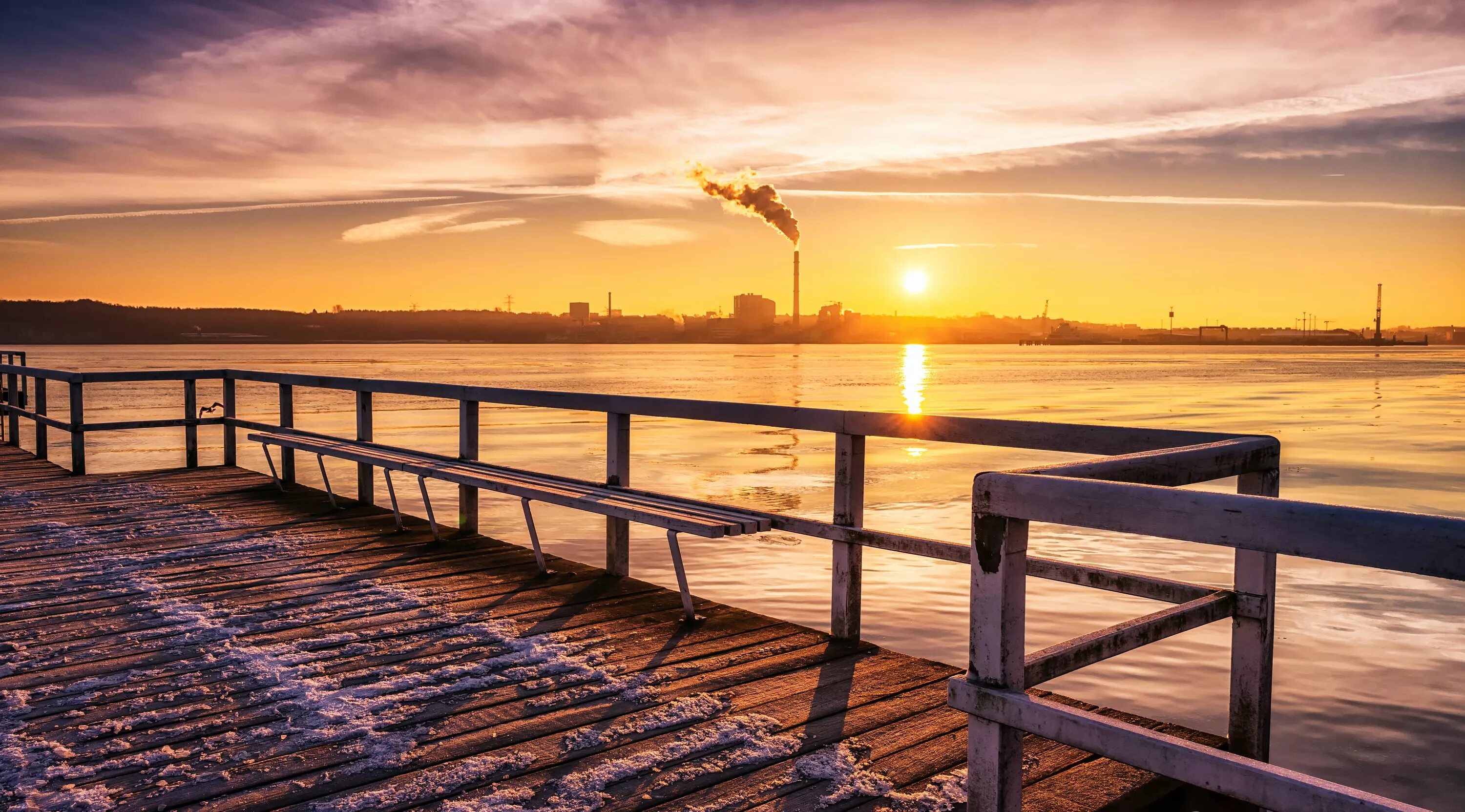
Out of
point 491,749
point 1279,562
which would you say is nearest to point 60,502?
point 491,749

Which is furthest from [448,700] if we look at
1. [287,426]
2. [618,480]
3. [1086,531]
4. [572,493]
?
[1086,531]

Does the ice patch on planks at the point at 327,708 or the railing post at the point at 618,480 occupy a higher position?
the railing post at the point at 618,480

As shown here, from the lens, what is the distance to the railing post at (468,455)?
7.16 meters

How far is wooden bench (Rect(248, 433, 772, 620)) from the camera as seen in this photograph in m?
4.75

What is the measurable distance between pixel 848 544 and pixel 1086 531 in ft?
29.2

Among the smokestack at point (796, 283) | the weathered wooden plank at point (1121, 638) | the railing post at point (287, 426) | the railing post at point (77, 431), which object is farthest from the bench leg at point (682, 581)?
the smokestack at point (796, 283)

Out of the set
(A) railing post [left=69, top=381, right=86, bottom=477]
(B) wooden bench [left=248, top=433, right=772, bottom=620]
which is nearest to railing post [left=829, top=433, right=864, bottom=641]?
(B) wooden bench [left=248, top=433, right=772, bottom=620]

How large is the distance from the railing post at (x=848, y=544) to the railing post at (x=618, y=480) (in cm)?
160

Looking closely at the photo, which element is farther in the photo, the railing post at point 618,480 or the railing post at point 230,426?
the railing post at point 230,426

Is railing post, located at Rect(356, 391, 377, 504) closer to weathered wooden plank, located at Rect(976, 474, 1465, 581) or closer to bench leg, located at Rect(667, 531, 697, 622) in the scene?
bench leg, located at Rect(667, 531, 697, 622)

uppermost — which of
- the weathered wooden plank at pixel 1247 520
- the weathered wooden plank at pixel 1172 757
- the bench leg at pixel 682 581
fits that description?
the weathered wooden plank at pixel 1247 520

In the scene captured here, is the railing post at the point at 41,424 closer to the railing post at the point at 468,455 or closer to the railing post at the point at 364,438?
the railing post at the point at 364,438

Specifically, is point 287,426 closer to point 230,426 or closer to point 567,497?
point 230,426

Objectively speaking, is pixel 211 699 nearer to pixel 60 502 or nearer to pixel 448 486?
pixel 60 502
